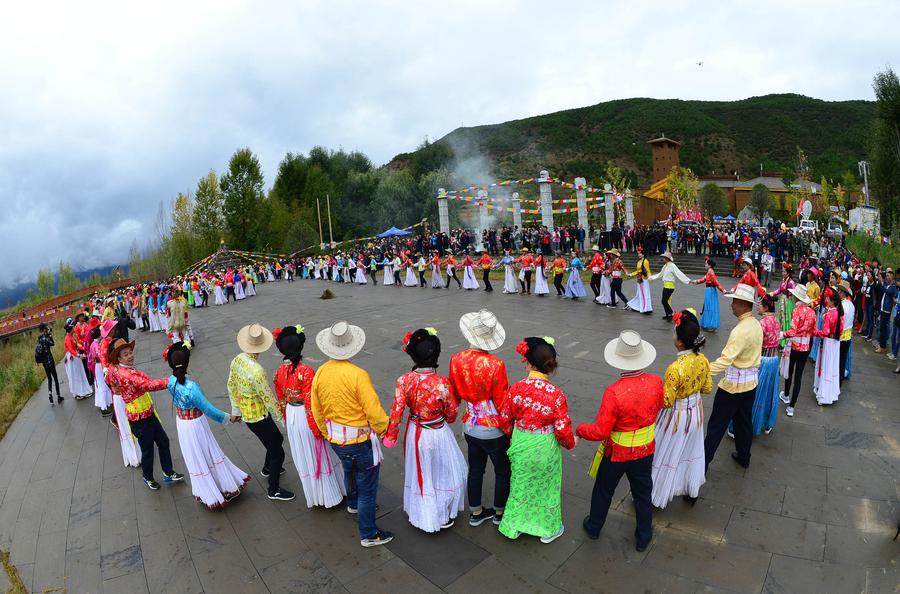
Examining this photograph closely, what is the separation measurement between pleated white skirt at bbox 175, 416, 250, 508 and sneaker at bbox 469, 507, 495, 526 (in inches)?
87.9

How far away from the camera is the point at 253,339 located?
412 cm

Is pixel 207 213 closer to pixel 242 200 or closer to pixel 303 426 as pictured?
pixel 242 200

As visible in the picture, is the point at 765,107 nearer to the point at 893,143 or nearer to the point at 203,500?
the point at 893,143

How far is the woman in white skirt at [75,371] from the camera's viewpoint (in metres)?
8.34

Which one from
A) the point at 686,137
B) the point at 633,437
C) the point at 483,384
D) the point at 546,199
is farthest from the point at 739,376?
the point at 686,137

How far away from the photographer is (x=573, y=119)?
9519 cm

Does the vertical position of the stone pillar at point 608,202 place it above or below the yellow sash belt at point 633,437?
above

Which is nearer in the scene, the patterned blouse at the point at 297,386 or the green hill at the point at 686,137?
the patterned blouse at the point at 297,386

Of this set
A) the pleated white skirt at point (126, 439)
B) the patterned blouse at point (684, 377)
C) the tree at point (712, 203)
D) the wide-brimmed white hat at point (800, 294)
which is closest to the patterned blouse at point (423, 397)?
the patterned blouse at point (684, 377)

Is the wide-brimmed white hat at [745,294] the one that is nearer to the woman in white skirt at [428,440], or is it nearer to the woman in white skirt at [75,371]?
the woman in white skirt at [428,440]

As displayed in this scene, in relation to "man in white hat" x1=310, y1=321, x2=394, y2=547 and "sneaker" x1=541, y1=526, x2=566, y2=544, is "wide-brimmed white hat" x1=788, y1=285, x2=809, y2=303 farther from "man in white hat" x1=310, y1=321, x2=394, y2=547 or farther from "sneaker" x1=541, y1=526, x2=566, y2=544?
"man in white hat" x1=310, y1=321, x2=394, y2=547

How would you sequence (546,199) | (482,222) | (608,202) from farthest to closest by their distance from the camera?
(482,222), (546,199), (608,202)

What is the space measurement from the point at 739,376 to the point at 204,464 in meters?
4.64

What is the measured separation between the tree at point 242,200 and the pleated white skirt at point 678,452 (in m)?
45.6
